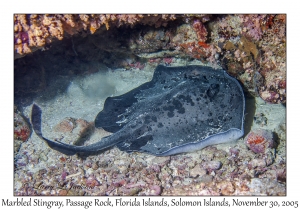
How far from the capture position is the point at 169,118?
4770 millimetres

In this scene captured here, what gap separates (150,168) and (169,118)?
1.13 metres

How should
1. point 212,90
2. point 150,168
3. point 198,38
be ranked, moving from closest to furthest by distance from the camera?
1. point 150,168
2. point 212,90
3. point 198,38

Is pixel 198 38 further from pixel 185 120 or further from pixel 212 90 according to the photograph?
pixel 185 120

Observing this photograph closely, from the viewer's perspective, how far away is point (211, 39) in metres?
4.91

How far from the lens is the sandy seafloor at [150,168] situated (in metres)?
3.69

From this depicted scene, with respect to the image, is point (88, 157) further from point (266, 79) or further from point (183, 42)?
point (266, 79)

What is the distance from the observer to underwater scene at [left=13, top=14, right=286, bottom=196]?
3.97 meters

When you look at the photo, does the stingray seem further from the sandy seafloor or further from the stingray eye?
the sandy seafloor

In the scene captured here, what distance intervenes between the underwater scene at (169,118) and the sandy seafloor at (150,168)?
20 millimetres

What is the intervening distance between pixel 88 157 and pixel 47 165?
34.5 inches

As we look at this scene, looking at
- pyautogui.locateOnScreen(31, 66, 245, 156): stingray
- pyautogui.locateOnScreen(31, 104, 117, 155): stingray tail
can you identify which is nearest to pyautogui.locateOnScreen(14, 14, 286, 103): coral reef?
pyautogui.locateOnScreen(31, 66, 245, 156): stingray

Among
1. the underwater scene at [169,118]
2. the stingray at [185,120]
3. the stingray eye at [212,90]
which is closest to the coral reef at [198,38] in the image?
the underwater scene at [169,118]

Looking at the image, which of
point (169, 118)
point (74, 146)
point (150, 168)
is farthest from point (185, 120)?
point (74, 146)

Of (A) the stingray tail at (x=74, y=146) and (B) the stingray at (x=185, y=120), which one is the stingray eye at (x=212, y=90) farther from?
(A) the stingray tail at (x=74, y=146)
